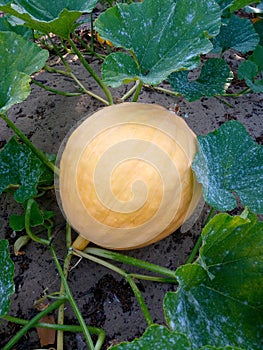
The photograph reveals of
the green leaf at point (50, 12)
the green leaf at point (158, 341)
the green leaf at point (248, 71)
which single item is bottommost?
the green leaf at point (248, 71)

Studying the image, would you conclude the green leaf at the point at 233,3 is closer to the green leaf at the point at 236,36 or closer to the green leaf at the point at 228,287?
the green leaf at the point at 236,36

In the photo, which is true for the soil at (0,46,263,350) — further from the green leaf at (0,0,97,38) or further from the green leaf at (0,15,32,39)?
the green leaf at (0,0,97,38)

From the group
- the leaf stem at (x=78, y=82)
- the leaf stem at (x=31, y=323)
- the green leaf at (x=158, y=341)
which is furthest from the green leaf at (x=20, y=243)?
the green leaf at (x=158, y=341)

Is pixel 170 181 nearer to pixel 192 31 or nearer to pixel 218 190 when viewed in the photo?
pixel 218 190

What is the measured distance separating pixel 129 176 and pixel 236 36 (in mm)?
806

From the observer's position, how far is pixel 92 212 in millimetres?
1184

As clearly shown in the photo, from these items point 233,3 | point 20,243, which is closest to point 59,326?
point 20,243

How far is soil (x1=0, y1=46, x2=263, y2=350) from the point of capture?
1259mm

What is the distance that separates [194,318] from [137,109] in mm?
544

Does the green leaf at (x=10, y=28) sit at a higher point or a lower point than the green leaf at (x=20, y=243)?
higher

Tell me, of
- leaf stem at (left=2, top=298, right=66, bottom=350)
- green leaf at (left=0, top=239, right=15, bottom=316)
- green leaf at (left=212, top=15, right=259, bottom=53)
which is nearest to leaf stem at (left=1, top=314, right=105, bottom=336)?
leaf stem at (left=2, top=298, right=66, bottom=350)

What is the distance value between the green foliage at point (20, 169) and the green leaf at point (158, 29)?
352mm

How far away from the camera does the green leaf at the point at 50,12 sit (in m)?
1.10

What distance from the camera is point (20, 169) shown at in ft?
4.13
